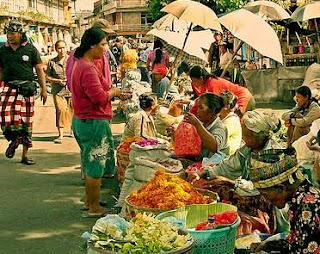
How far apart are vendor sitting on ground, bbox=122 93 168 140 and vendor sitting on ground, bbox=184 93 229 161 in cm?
124

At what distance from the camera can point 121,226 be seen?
3668 millimetres

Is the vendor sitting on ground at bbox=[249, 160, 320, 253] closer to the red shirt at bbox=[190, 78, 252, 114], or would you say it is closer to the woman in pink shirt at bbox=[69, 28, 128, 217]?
the woman in pink shirt at bbox=[69, 28, 128, 217]

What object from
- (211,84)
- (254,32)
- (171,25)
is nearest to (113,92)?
(211,84)

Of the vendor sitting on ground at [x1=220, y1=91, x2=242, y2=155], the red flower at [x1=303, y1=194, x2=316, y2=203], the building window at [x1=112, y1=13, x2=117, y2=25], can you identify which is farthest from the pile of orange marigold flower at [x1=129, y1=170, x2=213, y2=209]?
the building window at [x1=112, y1=13, x2=117, y2=25]

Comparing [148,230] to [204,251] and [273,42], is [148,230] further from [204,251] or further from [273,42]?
[273,42]

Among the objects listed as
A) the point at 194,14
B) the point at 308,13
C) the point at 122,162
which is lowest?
the point at 122,162

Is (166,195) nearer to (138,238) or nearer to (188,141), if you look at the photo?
(138,238)

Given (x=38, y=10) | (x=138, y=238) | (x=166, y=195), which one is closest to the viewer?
(x=138, y=238)

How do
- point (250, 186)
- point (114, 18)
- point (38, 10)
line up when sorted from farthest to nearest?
point (114, 18), point (38, 10), point (250, 186)

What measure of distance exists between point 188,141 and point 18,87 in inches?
150

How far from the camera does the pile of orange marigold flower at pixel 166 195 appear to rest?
15.1ft

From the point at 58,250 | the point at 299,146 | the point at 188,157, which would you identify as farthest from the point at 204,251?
the point at 299,146

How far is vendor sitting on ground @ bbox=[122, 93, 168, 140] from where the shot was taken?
7453 millimetres

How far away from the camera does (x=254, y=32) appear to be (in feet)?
27.9
